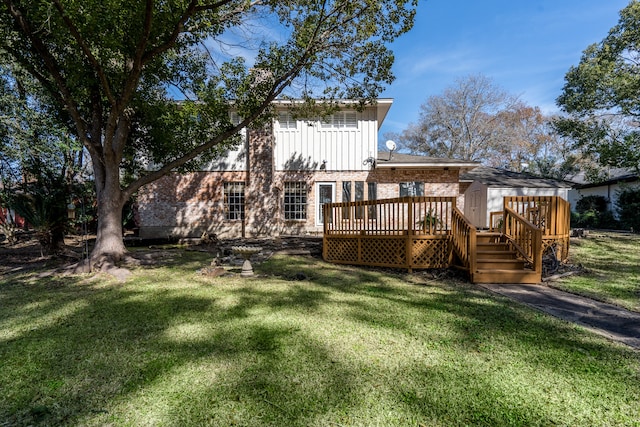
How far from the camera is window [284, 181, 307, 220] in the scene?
13109mm

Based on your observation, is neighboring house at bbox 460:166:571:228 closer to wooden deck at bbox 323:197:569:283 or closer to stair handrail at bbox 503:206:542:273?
wooden deck at bbox 323:197:569:283

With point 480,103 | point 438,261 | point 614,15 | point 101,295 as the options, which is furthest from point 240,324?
point 480,103

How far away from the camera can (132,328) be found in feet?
11.6

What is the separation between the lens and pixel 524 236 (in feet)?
20.6

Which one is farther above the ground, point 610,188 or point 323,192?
point 610,188

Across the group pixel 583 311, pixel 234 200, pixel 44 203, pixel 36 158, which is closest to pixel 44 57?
pixel 44 203

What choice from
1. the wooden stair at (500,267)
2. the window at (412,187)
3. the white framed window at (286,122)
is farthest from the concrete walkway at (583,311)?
the white framed window at (286,122)

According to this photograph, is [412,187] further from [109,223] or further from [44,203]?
[44,203]

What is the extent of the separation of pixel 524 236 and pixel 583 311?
7.80 feet

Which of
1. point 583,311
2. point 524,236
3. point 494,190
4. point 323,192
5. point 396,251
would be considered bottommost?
point 583,311

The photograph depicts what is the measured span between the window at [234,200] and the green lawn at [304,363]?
856 centimetres

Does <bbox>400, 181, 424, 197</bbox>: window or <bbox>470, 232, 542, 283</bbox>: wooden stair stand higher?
<bbox>400, 181, 424, 197</bbox>: window

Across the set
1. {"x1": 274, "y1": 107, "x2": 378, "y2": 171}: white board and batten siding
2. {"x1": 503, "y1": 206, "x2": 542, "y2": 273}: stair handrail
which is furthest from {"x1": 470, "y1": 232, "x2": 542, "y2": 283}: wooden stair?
{"x1": 274, "y1": 107, "x2": 378, "y2": 171}: white board and batten siding

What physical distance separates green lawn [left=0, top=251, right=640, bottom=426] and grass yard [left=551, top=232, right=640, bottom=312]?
74.6 inches
